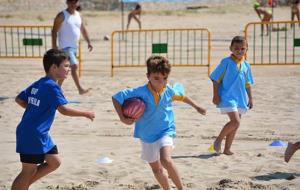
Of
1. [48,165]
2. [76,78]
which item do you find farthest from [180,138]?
[76,78]

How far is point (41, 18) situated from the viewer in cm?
3869

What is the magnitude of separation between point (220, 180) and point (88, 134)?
10.4ft

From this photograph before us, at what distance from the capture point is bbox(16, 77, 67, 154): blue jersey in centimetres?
585

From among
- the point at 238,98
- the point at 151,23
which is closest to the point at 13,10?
the point at 151,23

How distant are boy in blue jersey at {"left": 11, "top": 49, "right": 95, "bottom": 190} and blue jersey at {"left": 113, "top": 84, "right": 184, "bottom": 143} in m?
0.48

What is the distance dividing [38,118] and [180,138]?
395 centimetres

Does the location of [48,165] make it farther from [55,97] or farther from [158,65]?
[158,65]

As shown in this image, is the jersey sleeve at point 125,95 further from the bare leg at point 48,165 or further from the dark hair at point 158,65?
the bare leg at point 48,165

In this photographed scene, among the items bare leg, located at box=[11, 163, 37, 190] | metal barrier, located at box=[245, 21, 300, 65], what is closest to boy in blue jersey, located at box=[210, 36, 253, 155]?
bare leg, located at box=[11, 163, 37, 190]

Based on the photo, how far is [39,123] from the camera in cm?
588

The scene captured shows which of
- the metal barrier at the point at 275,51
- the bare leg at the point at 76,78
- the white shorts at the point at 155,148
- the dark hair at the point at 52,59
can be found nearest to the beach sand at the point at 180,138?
the bare leg at the point at 76,78

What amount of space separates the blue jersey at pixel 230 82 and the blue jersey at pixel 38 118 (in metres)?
2.75

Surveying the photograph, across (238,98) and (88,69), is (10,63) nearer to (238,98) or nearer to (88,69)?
(88,69)

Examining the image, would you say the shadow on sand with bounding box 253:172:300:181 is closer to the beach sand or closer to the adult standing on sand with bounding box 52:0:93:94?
the beach sand
